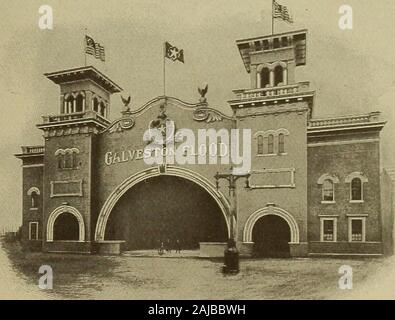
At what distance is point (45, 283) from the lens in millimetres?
11031

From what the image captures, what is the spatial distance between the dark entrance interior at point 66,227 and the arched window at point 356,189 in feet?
17.6

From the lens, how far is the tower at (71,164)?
11.6 metres

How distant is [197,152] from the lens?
1096cm

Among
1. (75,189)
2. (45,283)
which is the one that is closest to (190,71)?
(75,189)

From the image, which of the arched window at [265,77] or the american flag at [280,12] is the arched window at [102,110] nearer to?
the arched window at [265,77]

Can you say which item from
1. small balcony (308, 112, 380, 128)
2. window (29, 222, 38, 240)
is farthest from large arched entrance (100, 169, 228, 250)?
small balcony (308, 112, 380, 128)

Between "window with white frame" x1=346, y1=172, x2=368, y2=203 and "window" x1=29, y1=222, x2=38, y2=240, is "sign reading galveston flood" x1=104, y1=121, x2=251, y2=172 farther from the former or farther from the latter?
"window" x1=29, y1=222, x2=38, y2=240

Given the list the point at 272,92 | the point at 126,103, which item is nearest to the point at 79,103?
the point at 126,103

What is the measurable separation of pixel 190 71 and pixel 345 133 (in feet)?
9.93

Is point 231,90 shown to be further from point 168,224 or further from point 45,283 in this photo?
point 45,283

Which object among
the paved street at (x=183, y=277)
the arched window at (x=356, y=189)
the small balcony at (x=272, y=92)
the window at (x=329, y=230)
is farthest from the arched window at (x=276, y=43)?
the paved street at (x=183, y=277)

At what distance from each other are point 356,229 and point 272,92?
9.32 ft

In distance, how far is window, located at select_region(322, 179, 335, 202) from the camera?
1030cm

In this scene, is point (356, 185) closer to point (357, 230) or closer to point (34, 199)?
point (357, 230)
